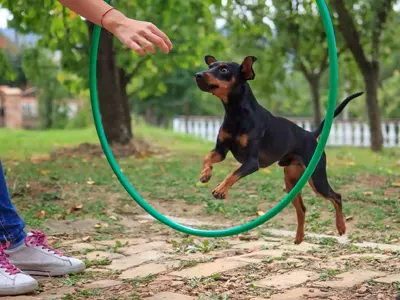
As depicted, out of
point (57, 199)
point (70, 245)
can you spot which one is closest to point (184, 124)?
point (57, 199)

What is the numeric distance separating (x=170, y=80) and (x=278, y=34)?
8221 mm

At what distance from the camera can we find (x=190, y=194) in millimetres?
6500

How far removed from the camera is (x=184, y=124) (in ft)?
73.7

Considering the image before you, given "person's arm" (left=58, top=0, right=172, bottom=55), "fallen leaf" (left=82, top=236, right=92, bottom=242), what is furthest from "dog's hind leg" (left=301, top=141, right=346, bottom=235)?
"fallen leaf" (left=82, top=236, right=92, bottom=242)

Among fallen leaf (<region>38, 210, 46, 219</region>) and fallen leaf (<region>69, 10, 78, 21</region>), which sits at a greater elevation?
fallen leaf (<region>69, 10, 78, 21</region>)

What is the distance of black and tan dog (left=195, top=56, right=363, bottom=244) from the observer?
3041 millimetres

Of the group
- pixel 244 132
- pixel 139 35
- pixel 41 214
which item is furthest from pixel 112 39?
pixel 139 35

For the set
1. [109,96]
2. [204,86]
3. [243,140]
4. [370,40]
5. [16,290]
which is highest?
[370,40]

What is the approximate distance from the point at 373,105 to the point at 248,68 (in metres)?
9.04

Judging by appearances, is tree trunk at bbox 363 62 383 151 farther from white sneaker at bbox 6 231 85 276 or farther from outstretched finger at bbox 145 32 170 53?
outstretched finger at bbox 145 32 170 53

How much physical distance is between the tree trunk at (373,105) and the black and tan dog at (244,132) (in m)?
8.50

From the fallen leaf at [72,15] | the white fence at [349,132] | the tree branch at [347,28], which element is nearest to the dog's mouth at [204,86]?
the fallen leaf at [72,15]

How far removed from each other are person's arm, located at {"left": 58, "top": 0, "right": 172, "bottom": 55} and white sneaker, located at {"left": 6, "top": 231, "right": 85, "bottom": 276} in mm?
1541

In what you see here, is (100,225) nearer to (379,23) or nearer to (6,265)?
(6,265)
